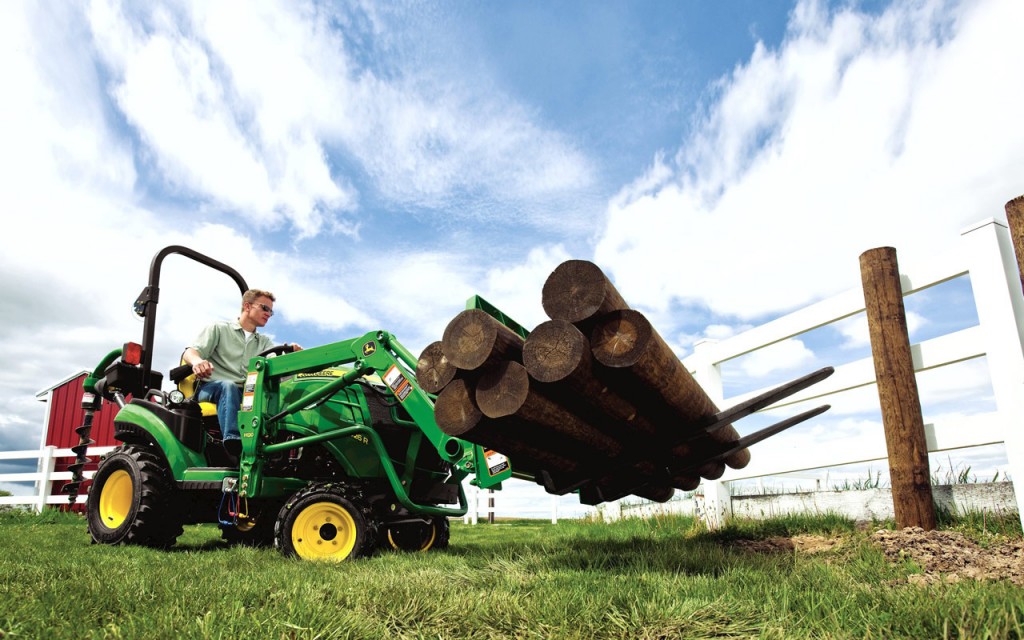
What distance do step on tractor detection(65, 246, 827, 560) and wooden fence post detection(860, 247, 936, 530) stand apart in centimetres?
268

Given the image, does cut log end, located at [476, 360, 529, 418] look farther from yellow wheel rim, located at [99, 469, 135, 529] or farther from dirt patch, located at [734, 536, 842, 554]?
yellow wheel rim, located at [99, 469, 135, 529]

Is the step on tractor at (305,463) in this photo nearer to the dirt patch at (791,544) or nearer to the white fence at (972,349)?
the dirt patch at (791,544)

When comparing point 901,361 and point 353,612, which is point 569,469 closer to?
point 353,612

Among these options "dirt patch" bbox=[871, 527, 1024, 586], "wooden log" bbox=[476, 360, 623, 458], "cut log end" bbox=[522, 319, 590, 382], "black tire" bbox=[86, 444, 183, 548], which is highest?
"cut log end" bbox=[522, 319, 590, 382]

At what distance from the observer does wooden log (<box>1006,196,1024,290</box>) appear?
4.59m

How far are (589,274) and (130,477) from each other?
5049mm

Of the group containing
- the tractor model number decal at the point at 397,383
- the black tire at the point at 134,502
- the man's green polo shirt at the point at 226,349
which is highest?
the man's green polo shirt at the point at 226,349

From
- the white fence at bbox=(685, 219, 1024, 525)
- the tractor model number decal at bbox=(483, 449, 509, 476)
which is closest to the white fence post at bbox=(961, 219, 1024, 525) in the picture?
the white fence at bbox=(685, 219, 1024, 525)

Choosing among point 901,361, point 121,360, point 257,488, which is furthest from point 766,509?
point 121,360

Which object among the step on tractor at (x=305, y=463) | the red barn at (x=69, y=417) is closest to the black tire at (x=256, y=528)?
the step on tractor at (x=305, y=463)

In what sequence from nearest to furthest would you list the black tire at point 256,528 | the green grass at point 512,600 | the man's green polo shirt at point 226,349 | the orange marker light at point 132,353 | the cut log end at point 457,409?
the green grass at point 512,600, the cut log end at point 457,409, the black tire at point 256,528, the man's green polo shirt at point 226,349, the orange marker light at point 132,353

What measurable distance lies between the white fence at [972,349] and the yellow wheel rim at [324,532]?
375cm

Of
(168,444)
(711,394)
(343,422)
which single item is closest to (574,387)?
(343,422)

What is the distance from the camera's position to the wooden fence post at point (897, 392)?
4992mm
